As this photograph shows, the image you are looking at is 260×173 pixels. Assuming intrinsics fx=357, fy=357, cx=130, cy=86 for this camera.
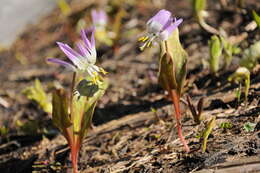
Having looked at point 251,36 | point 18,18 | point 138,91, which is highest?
point 18,18

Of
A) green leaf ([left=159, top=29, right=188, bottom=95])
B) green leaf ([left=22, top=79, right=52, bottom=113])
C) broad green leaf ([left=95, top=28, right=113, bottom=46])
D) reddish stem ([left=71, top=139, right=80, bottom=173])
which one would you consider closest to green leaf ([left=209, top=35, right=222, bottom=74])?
green leaf ([left=159, top=29, right=188, bottom=95])

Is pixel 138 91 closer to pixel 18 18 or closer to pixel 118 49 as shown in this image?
pixel 118 49

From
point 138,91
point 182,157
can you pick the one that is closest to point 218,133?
point 182,157

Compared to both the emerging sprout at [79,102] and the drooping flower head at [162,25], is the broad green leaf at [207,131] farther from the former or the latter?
the emerging sprout at [79,102]

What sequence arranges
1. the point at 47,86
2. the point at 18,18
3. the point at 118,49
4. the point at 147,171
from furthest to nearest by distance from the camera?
1. the point at 18,18
2. the point at 118,49
3. the point at 47,86
4. the point at 147,171

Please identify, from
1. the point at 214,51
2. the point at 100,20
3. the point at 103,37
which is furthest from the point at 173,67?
the point at 100,20

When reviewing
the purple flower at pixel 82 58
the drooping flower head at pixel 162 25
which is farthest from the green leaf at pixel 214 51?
the purple flower at pixel 82 58

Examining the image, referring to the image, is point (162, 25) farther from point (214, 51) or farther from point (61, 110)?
point (214, 51)
